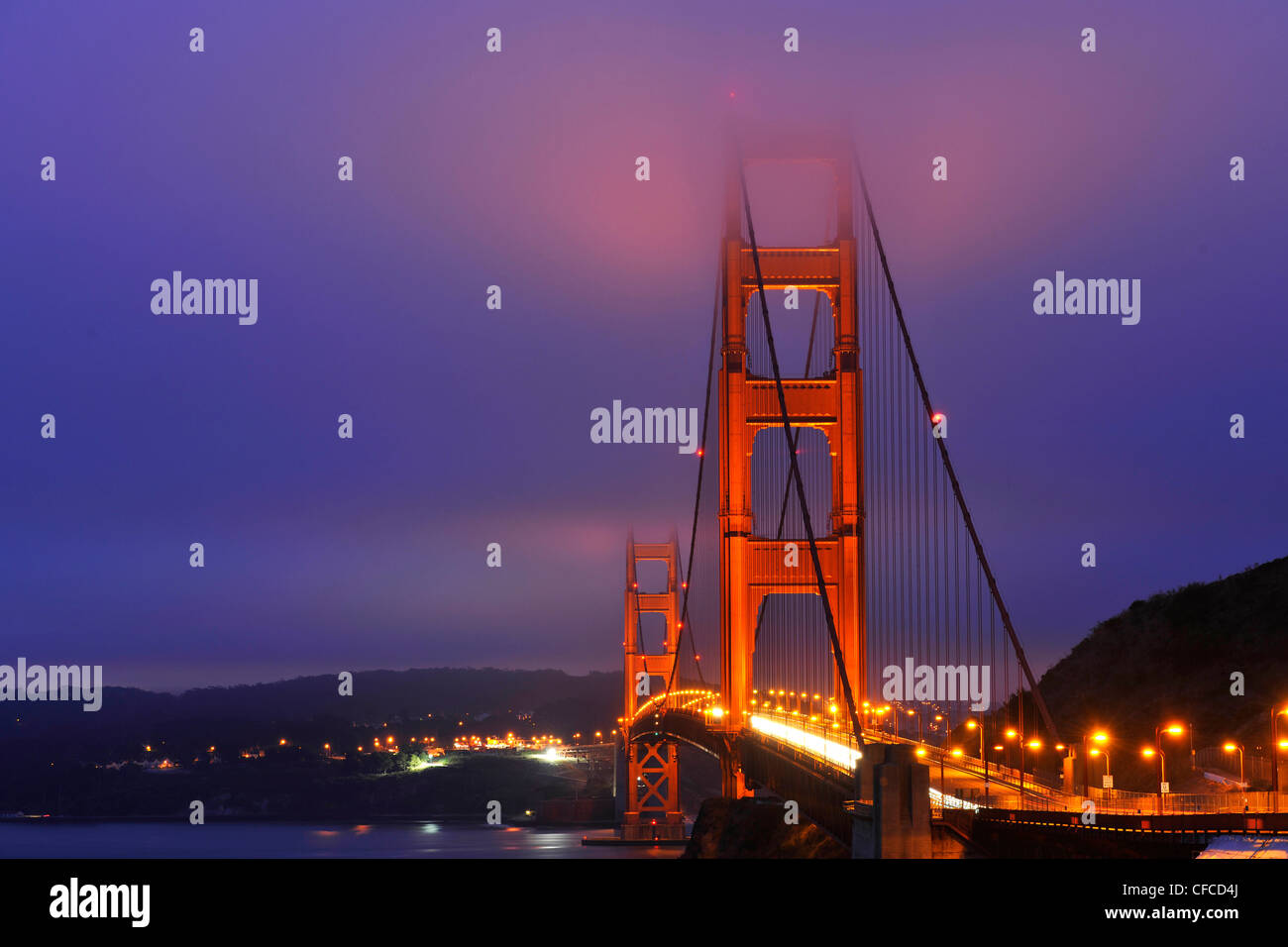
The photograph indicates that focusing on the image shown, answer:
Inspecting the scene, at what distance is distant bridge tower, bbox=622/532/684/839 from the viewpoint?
396 feet

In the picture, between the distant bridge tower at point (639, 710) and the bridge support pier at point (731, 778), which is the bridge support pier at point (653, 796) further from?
the bridge support pier at point (731, 778)

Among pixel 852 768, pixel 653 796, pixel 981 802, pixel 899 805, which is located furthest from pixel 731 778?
pixel 653 796

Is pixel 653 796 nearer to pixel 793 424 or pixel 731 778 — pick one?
pixel 731 778

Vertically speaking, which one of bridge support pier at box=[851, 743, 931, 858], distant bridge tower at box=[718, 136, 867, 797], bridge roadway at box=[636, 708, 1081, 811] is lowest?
bridge roadway at box=[636, 708, 1081, 811]

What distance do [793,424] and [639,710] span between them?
2230 inches

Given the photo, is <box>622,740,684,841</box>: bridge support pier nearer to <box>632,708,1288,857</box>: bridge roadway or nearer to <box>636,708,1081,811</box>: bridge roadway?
<box>636,708,1081,811</box>: bridge roadway

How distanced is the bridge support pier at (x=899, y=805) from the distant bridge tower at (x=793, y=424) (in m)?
25.1

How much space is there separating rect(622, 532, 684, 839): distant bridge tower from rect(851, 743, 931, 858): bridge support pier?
7786 cm

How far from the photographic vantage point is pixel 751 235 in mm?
55375

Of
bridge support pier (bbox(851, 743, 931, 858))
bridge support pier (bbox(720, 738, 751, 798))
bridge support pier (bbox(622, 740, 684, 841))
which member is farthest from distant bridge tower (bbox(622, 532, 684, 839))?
bridge support pier (bbox(851, 743, 931, 858))
